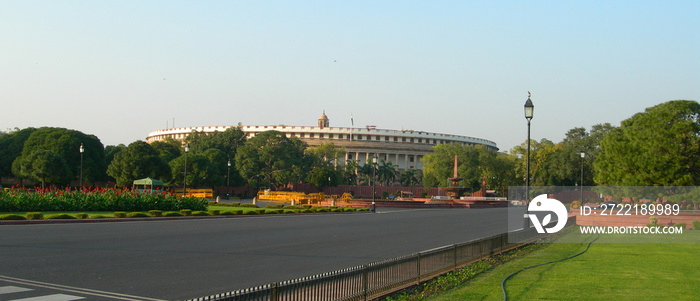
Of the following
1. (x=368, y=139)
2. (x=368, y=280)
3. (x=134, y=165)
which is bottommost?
(x=368, y=280)

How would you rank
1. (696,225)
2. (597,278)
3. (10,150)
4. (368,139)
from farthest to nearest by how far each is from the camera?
(368,139) → (10,150) → (696,225) → (597,278)

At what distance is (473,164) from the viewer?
342ft

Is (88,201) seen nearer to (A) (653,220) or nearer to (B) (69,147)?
(A) (653,220)

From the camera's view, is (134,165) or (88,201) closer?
(88,201)

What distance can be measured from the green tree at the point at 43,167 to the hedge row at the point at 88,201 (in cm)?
3385

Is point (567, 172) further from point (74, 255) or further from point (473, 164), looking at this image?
point (74, 255)

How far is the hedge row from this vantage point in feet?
105

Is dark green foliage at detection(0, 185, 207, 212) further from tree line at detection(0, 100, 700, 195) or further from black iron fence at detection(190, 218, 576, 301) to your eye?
black iron fence at detection(190, 218, 576, 301)

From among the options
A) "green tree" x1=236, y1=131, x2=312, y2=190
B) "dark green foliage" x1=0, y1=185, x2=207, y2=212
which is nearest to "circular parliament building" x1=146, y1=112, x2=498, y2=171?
"green tree" x1=236, y1=131, x2=312, y2=190

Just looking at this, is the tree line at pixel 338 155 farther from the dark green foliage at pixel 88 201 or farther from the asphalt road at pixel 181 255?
the asphalt road at pixel 181 255

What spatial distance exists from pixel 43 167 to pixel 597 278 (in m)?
66.6

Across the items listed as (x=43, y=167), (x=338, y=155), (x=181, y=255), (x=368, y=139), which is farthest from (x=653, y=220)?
(x=368, y=139)

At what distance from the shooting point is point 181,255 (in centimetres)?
1619

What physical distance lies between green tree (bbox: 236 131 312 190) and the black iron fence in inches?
3296
